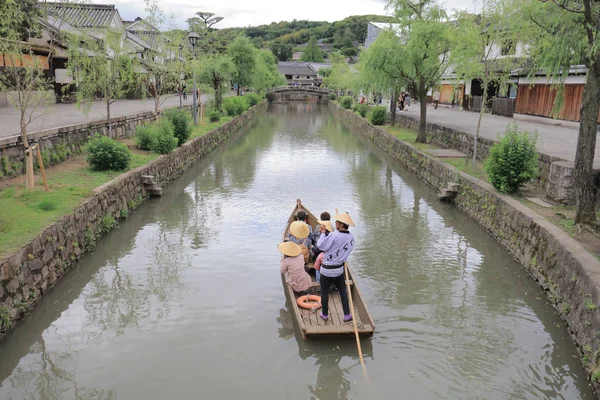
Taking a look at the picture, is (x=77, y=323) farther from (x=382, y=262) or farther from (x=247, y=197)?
(x=247, y=197)

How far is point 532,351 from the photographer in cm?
678

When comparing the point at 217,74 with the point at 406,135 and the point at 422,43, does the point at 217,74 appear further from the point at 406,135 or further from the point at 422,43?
the point at 422,43

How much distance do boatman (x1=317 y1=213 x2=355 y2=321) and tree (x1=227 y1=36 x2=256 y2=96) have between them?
3314 cm

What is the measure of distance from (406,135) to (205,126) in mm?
11091

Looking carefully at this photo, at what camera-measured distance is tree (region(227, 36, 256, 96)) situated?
126ft

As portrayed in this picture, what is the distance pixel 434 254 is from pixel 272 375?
5.69 m

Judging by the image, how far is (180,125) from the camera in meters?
19.3

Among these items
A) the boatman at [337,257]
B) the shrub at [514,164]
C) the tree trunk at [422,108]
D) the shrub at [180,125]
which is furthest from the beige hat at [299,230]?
the tree trunk at [422,108]

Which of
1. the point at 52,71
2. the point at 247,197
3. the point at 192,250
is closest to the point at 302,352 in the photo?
the point at 192,250

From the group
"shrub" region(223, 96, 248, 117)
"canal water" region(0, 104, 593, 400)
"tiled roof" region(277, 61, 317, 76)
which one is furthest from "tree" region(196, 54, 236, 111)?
"tiled roof" region(277, 61, 317, 76)

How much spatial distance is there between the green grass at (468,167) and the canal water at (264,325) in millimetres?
1895

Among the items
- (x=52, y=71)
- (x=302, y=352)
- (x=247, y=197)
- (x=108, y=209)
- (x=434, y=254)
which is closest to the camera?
(x=302, y=352)

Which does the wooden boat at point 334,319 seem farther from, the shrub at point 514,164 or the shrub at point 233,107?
the shrub at point 233,107

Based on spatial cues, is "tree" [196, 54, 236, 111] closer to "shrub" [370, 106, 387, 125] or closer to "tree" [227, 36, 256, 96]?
"tree" [227, 36, 256, 96]
